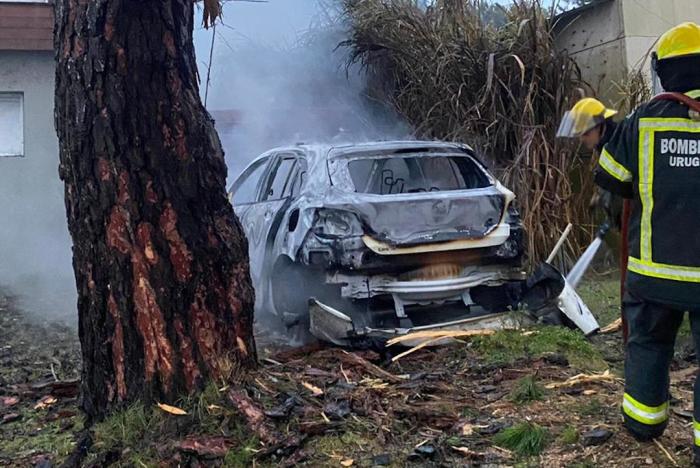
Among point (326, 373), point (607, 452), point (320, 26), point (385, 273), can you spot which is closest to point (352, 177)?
point (385, 273)

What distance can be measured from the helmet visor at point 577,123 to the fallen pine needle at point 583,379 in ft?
4.78

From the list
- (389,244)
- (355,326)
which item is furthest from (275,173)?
(355,326)

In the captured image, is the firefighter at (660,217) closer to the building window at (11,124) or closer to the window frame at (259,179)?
the window frame at (259,179)

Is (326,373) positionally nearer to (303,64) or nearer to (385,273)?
(385,273)

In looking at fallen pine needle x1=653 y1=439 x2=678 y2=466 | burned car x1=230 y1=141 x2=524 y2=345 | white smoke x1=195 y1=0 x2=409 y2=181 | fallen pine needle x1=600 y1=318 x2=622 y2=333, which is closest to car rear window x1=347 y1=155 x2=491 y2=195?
burned car x1=230 y1=141 x2=524 y2=345

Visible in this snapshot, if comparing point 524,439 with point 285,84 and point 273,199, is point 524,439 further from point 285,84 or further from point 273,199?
point 285,84

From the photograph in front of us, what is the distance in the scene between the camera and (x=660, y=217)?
3.09m

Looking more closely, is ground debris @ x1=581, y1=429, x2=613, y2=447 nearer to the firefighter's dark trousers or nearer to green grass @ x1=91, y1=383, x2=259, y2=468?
the firefighter's dark trousers

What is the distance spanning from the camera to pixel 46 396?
4.54 metres

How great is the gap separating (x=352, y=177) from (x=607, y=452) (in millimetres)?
3091

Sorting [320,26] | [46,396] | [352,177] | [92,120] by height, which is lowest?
[46,396]

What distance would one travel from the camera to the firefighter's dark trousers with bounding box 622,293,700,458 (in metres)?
3.17

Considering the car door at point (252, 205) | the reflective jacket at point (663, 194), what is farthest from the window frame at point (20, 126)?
the reflective jacket at point (663, 194)

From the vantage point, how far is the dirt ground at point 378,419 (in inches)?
132
